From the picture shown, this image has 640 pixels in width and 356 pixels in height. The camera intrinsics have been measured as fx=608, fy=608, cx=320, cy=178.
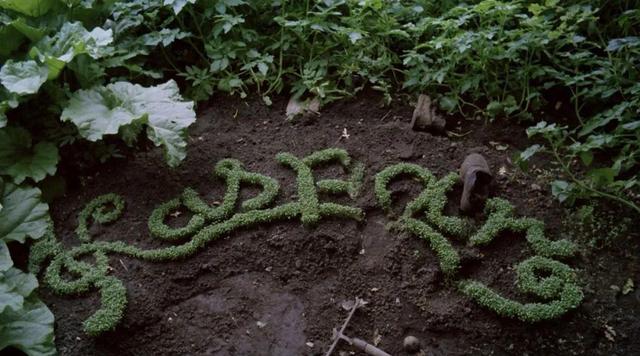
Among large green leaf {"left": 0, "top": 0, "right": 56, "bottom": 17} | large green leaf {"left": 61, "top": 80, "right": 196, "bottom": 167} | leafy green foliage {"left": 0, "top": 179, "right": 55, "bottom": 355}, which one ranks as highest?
large green leaf {"left": 0, "top": 0, "right": 56, "bottom": 17}

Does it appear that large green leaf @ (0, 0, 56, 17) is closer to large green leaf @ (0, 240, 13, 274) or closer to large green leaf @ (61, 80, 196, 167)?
large green leaf @ (61, 80, 196, 167)

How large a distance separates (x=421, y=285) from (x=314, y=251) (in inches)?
19.6

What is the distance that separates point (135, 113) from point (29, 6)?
2.92ft

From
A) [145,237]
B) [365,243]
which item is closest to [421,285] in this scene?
[365,243]

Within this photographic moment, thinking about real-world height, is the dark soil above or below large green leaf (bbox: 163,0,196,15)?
below

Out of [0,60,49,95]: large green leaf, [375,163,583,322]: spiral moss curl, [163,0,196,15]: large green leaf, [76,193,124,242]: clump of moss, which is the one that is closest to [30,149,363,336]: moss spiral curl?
[76,193,124,242]: clump of moss

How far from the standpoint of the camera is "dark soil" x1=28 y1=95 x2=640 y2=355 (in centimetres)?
241

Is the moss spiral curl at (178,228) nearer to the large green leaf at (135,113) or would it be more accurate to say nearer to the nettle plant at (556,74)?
the large green leaf at (135,113)

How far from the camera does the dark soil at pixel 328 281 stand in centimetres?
241

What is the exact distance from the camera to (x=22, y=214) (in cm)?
271

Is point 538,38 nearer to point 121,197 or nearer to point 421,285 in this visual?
point 421,285

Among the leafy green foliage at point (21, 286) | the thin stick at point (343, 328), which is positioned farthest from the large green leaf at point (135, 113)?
the thin stick at point (343, 328)

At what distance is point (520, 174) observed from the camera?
9.62ft

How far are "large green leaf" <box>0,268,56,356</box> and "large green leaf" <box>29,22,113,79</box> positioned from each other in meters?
1.02
